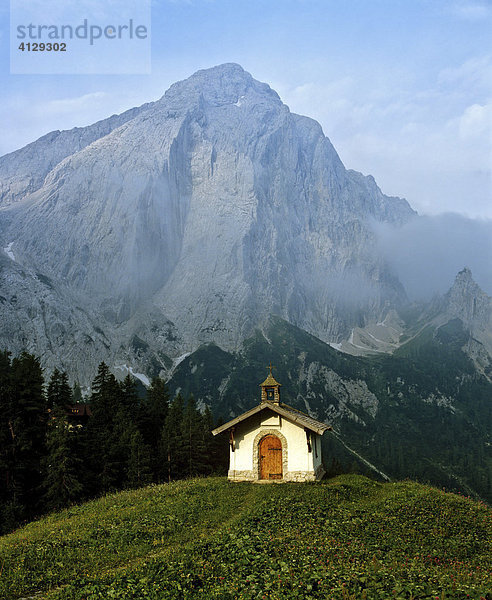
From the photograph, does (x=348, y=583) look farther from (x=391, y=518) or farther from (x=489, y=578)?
(x=391, y=518)

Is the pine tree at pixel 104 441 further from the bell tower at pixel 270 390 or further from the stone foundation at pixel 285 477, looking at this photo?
the bell tower at pixel 270 390

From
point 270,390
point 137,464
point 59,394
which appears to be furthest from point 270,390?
point 59,394

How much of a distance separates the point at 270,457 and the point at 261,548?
19.4 metres

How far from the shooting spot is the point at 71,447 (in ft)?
125

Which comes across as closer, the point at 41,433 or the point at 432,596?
the point at 432,596

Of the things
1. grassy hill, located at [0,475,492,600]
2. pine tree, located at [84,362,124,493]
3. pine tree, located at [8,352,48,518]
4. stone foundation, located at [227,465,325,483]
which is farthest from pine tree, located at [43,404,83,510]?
stone foundation, located at [227,465,325,483]

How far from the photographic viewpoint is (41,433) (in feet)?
131

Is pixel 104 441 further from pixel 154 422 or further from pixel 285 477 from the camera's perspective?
pixel 285 477

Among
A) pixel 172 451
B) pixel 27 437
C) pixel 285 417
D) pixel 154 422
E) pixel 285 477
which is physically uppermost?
pixel 285 417

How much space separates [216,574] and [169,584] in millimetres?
1787

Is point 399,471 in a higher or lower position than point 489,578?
lower

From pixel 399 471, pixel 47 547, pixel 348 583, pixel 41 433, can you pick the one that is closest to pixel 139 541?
pixel 47 547

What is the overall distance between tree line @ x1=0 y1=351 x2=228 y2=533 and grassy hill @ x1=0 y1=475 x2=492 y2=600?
5.24 meters

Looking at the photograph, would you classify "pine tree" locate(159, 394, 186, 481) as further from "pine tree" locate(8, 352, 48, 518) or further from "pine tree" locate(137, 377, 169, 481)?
"pine tree" locate(8, 352, 48, 518)
